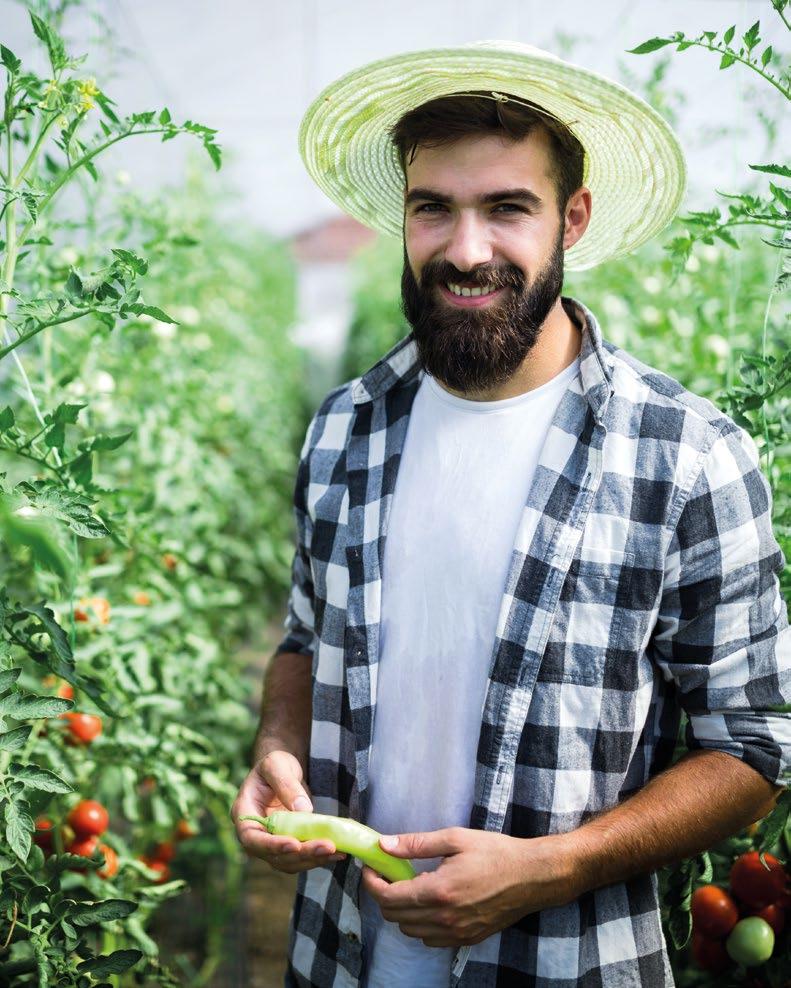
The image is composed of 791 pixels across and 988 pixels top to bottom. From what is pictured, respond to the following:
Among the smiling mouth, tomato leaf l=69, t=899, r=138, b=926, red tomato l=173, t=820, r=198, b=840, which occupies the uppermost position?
the smiling mouth

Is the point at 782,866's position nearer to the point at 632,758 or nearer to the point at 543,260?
the point at 632,758

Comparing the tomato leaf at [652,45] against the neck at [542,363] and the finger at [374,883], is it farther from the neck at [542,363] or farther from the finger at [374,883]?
the finger at [374,883]

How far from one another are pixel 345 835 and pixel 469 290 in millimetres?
757

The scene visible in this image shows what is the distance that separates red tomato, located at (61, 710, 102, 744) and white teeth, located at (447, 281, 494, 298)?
1.02m

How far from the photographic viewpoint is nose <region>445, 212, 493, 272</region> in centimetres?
130

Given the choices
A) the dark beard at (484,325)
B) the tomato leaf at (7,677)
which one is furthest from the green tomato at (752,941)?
the tomato leaf at (7,677)

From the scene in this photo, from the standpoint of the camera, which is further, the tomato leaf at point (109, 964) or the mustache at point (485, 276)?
the mustache at point (485, 276)

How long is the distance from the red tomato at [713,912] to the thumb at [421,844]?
588 millimetres

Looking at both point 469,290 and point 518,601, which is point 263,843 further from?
point 469,290

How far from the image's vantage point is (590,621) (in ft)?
4.02

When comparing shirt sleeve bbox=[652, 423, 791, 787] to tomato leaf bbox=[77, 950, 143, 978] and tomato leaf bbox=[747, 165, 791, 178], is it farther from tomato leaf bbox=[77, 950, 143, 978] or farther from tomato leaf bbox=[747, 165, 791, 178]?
tomato leaf bbox=[77, 950, 143, 978]

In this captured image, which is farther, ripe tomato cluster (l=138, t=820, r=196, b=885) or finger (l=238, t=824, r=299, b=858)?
ripe tomato cluster (l=138, t=820, r=196, b=885)

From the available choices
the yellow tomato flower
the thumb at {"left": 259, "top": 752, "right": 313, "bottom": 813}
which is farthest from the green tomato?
the yellow tomato flower

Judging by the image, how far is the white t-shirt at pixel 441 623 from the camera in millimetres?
1279
